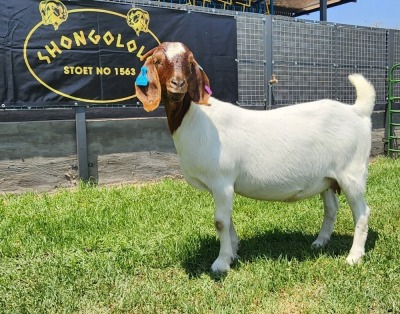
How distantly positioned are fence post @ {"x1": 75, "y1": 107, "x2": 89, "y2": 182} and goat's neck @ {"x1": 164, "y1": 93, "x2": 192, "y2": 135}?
3825 mm

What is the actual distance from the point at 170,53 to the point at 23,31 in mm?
4387

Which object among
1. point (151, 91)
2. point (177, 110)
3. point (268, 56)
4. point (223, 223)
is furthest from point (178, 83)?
point (268, 56)

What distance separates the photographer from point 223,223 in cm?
335

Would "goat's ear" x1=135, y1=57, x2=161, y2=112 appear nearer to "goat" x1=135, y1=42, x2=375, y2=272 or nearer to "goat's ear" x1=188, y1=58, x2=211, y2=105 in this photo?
"goat" x1=135, y1=42, x2=375, y2=272

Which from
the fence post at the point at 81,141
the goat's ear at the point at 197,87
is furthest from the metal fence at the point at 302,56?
the goat's ear at the point at 197,87

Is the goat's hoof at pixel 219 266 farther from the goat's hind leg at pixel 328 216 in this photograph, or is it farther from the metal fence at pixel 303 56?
the metal fence at pixel 303 56

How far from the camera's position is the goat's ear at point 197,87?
3.10 m

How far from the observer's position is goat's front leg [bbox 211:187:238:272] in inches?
130

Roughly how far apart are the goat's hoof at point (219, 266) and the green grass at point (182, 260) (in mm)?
56

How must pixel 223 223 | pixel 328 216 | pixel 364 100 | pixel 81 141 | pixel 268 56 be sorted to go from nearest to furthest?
pixel 223 223 < pixel 364 100 < pixel 328 216 < pixel 81 141 < pixel 268 56

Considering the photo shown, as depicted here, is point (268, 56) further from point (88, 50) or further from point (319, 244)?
point (319, 244)

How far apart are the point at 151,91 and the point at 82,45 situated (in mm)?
4304

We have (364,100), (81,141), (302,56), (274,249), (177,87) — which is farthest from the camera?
(302,56)

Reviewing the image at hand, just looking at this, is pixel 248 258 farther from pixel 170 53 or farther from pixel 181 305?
pixel 170 53
